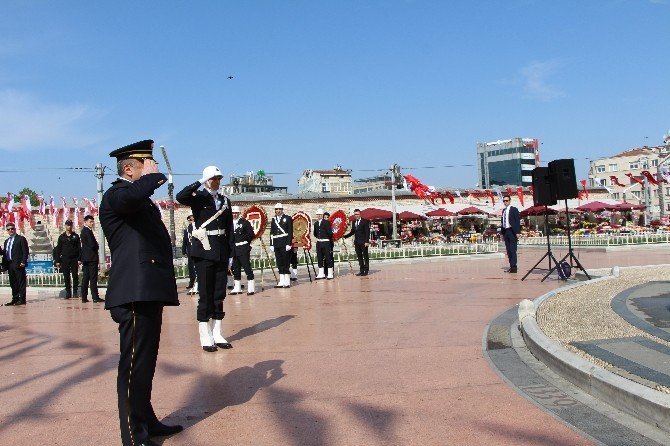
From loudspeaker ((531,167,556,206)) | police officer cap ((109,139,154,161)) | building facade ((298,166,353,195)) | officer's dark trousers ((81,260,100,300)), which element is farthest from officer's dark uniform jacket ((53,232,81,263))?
building facade ((298,166,353,195))

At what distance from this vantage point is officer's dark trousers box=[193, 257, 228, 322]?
6633 mm

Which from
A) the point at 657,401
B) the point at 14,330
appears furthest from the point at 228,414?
the point at 14,330

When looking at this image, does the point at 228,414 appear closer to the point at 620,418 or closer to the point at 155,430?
the point at 155,430

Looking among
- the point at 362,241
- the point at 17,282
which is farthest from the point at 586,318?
the point at 17,282

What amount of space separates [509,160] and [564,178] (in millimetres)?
130096

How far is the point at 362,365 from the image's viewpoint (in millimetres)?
5613

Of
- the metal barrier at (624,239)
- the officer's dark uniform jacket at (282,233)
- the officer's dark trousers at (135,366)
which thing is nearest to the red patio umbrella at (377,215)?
the metal barrier at (624,239)

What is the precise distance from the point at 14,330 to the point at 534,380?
24.5 ft

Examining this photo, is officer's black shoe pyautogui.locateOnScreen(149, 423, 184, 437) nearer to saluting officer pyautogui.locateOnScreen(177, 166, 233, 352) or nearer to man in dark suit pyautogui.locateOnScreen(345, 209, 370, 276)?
saluting officer pyautogui.locateOnScreen(177, 166, 233, 352)

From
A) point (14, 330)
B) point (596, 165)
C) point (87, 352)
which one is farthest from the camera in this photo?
point (596, 165)

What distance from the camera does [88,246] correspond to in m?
13.0

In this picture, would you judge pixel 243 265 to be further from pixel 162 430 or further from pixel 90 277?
pixel 162 430

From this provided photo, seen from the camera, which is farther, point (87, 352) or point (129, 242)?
point (87, 352)

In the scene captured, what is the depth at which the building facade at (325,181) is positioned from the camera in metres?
82.5
